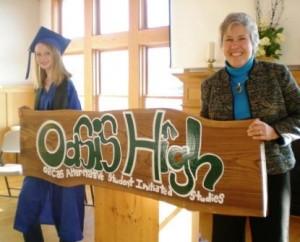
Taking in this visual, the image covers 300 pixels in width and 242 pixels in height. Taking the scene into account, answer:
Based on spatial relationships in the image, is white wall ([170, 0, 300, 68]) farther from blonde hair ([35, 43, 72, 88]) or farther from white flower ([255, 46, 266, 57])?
blonde hair ([35, 43, 72, 88])

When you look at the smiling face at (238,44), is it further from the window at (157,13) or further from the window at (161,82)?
the window at (157,13)

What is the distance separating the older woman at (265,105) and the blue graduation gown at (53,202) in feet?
3.43

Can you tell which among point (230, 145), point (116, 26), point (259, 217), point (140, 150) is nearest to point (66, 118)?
point (140, 150)

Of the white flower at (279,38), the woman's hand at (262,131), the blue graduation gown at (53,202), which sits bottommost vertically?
the blue graduation gown at (53,202)

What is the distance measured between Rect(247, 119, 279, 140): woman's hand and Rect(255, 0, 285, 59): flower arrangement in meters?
2.09

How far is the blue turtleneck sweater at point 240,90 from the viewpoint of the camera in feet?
4.59

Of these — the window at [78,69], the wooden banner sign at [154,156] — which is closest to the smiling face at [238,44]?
the wooden banner sign at [154,156]

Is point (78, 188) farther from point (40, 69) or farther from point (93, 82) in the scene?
point (93, 82)

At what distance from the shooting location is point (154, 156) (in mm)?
1619

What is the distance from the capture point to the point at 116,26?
531 centimetres

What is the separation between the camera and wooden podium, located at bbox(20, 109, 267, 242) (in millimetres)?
1403

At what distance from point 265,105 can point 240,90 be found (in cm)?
11

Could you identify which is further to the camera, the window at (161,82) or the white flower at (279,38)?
the window at (161,82)

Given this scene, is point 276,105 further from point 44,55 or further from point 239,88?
point 44,55
